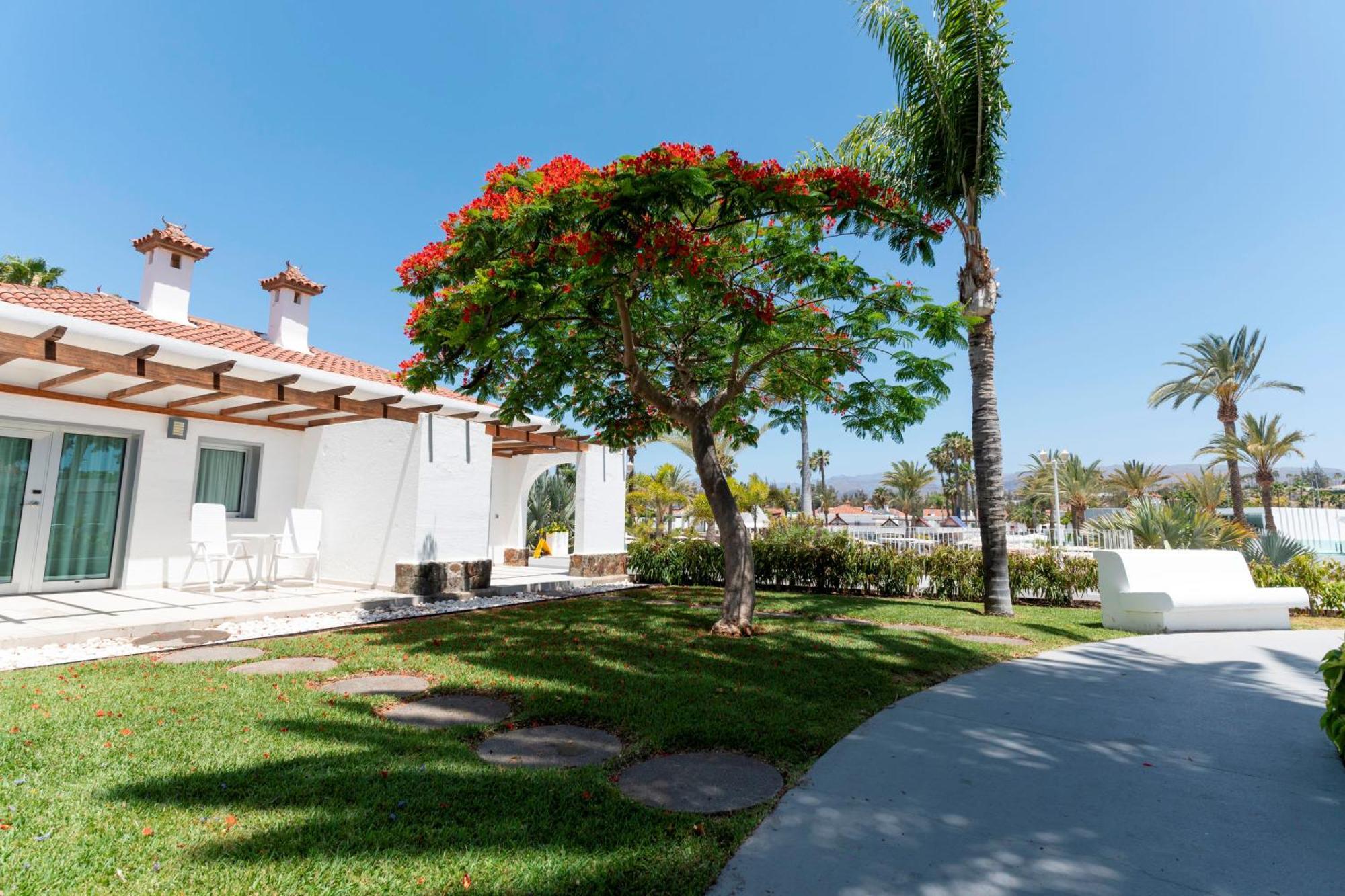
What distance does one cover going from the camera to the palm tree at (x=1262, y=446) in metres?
25.3

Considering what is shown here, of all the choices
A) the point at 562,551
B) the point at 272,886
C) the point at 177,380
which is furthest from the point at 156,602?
the point at 562,551

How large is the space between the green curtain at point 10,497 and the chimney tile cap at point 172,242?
15.0 ft

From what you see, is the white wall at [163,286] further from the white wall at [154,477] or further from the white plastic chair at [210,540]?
the white plastic chair at [210,540]

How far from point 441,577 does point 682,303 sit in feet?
20.0

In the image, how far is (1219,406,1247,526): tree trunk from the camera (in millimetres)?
24000

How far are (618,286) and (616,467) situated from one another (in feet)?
26.4

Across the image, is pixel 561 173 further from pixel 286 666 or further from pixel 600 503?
pixel 600 503

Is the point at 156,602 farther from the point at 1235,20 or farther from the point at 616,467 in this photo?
the point at 1235,20

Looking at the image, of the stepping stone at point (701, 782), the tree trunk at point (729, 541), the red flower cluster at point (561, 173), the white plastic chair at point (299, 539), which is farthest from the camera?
the white plastic chair at point (299, 539)

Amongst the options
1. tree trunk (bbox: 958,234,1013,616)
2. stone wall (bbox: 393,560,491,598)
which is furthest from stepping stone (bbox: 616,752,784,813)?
tree trunk (bbox: 958,234,1013,616)

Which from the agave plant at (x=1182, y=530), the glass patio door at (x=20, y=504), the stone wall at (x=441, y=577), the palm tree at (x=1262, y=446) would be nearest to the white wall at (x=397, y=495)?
the stone wall at (x=441, y=577)

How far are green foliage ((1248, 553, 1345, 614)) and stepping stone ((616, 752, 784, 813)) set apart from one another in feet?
40.7

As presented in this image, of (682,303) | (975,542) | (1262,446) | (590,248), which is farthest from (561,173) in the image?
(1262,446)

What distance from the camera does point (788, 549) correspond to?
43.4 feet
